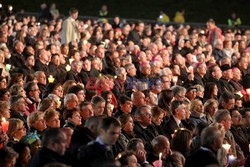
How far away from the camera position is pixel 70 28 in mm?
19375

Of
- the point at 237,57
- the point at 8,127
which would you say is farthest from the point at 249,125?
the point at 237,57

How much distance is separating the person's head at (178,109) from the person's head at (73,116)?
1784 millimetres

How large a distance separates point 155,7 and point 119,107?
92.4 ft

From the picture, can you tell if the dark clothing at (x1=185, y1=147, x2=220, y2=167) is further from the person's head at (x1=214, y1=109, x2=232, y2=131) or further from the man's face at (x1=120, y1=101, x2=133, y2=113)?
the man's face at (x1=120, y1=101, x2=133, y2=113)

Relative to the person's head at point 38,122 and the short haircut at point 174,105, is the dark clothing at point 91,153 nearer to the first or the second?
the person's head at point 38,122

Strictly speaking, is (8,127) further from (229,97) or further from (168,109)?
(229,97)

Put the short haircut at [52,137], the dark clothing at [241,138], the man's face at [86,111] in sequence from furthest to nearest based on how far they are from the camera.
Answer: the dark clothing at [241,138] → the man's face at [86,111] → the short haircut at [52,137]

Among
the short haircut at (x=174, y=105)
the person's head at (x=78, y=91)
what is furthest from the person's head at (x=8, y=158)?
the short haircut at (x=174, y=105)

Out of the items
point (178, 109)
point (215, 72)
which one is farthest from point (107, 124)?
point (215, 72)

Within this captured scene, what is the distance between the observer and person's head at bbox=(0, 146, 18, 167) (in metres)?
7.62

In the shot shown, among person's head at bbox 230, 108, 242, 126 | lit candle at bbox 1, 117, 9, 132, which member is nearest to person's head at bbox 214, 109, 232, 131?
person's head at bbox 230, 108, 242, 126

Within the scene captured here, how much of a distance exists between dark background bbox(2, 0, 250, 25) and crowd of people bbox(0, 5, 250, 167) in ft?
56.0

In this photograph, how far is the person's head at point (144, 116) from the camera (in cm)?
1042

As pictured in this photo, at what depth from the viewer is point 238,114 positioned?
11750 millimetres
